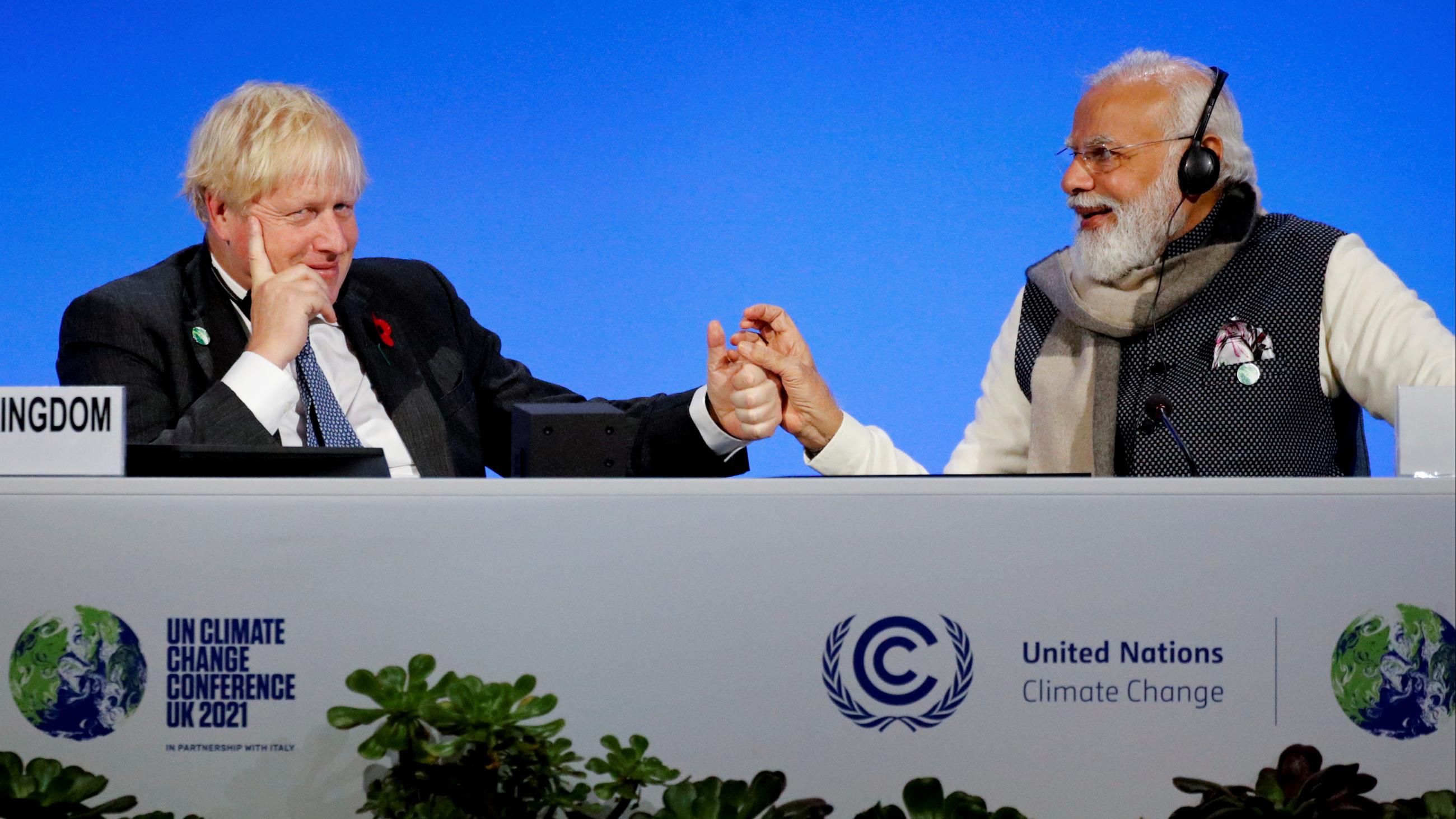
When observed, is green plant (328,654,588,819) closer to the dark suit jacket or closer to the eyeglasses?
the dark suit jacket

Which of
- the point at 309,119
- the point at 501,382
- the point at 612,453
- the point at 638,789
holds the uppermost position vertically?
the point at 309,119

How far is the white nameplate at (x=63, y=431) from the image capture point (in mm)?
1142

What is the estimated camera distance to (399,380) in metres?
2.23

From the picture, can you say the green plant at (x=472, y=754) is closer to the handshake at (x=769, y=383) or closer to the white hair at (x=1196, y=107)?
the handshake at (x=769, y=383)

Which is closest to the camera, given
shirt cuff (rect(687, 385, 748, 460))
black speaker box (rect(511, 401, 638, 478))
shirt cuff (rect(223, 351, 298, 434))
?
black speaker box (rect(511, 401, 638, 478))

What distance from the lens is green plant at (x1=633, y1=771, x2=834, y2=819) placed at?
93 centimetres

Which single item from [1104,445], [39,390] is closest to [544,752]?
[39,390]

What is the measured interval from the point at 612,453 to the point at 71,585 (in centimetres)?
64

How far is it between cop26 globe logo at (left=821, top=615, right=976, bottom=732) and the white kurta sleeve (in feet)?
3.46

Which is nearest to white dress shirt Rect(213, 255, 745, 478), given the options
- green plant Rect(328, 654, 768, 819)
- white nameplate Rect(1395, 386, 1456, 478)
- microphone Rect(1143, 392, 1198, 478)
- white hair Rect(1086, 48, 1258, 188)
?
microphone Rect(1143, 392, 1198, 478)

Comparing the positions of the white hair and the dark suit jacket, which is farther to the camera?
the white hair

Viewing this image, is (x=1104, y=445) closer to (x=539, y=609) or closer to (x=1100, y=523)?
(x=1100, y=523)

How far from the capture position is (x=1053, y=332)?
2201mm

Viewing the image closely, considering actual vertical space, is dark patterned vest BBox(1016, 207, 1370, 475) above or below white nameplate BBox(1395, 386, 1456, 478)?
above
